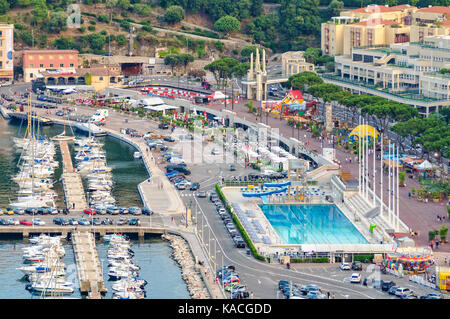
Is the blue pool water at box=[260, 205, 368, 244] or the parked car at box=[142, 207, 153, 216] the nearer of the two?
the blue pool water at box=[260, 205, 368, 244]

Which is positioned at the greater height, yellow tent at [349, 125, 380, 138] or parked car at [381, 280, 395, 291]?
A: yellow tent at [349, 125, 380, 138]

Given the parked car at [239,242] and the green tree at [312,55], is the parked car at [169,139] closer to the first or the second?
the green tree at [312,55]

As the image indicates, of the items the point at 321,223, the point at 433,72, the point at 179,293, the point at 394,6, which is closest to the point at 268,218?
the point at 321,223

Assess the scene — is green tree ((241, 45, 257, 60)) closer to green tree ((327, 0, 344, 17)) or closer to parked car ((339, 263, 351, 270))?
green tree ((327, 0, 344, 17))

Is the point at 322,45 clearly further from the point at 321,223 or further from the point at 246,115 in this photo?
the point at 321,223

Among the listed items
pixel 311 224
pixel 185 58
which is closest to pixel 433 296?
pixel 311 224

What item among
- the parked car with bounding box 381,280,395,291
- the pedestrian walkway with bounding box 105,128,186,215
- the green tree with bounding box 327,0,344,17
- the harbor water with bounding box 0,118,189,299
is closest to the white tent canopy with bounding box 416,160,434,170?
the pedestrian walkway with bounding box 105,128,186,215
